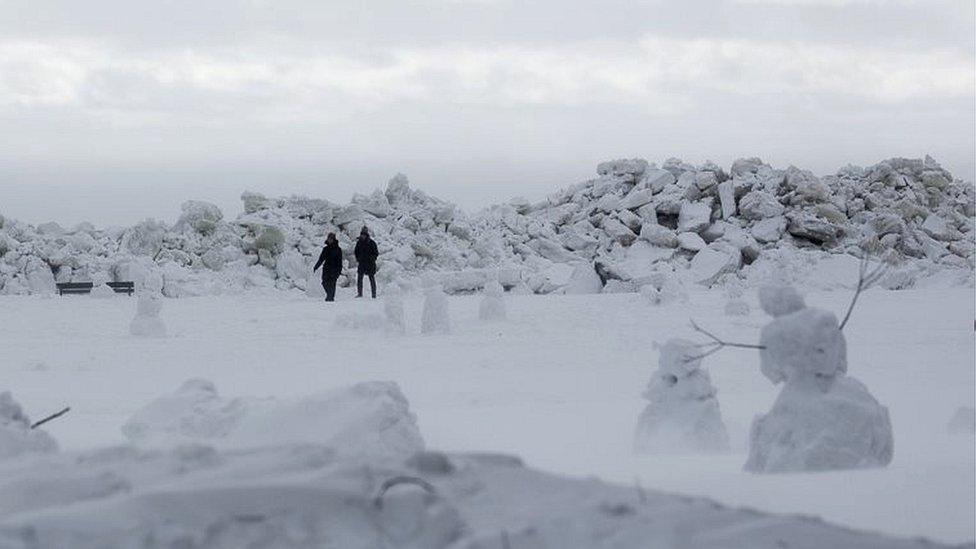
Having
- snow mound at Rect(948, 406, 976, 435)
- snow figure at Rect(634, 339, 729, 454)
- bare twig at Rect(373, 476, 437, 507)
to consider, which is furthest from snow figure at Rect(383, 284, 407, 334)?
bare twig at Rect(373, 476, 437, 507)

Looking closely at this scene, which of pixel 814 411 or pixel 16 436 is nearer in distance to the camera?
pixel 814 411

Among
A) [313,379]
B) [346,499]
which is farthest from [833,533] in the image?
[313,379]

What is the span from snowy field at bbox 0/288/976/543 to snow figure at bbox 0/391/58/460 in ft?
4.06

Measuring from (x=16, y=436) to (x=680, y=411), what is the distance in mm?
3299

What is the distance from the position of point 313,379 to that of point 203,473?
7.42 meters

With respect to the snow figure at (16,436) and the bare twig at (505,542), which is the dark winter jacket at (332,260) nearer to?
the snow figure at (16,436)

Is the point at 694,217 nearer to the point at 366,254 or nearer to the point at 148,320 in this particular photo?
the point at 366,254

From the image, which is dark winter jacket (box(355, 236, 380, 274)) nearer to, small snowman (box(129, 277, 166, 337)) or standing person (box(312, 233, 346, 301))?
standing person (box(312, 233, 346, 301))

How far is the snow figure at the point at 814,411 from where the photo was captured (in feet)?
17.3

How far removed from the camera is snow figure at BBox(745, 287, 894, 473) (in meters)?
5.29

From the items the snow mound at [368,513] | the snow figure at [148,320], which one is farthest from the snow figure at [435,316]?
the snow mound at [368,513]

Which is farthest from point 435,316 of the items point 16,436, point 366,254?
point 16,436

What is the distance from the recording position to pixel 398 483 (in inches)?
145

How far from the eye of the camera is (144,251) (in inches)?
1093
